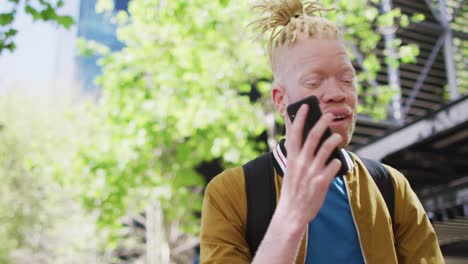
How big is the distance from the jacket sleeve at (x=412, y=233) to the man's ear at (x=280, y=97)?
0.42 metres

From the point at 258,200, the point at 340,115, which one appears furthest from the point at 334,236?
the point at 340,115

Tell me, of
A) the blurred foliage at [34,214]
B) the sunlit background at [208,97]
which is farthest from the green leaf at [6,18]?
the blurred foliage at [34,214]

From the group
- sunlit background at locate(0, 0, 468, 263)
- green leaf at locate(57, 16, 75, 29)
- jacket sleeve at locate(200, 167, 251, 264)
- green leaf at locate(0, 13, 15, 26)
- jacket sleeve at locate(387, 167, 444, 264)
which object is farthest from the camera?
sunlit background at locate(0, 0, 468, 263)

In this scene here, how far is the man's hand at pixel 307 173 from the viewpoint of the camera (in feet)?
4.62

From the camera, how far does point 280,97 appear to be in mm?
1897

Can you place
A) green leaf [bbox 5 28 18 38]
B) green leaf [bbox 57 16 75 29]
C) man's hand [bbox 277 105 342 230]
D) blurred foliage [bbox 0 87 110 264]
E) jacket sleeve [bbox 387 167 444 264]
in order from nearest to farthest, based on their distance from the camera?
man's hand [bbox 277 105 342 230], jacket sleeve [bbox 387 167 444 264], green leaf [bbox 5 28 18 38], green leaf [bbox 57 16 75 29], blurred foliage [bbox 0 87 110 264]

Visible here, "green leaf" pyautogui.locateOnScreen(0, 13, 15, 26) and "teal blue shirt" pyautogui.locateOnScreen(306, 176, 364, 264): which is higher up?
"green leaf" pyautogui.locateOnScreen(0, 13, 15, 26)

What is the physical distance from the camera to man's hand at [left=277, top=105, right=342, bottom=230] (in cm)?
141

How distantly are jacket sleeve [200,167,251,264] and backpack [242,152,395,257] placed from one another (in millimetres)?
21

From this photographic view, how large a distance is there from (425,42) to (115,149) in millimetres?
7188

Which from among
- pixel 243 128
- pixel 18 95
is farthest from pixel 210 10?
pixel 18 95

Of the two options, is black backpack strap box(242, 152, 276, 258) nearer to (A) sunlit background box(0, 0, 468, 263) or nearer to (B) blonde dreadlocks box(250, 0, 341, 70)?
(B) blonde dreadlocks box(250, 0, 341, 70)

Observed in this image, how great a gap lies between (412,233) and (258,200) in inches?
19.4

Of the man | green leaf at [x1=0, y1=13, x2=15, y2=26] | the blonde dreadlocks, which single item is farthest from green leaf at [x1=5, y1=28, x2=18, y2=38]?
the man
